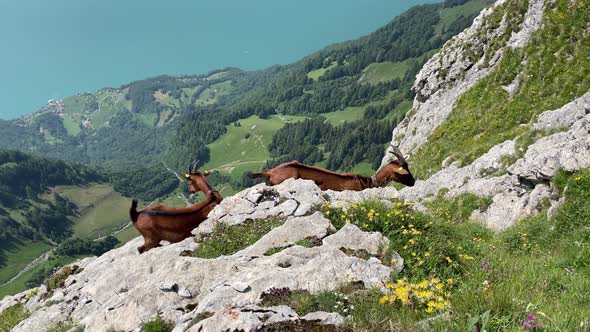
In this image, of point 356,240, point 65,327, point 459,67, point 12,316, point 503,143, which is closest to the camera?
point 356,240

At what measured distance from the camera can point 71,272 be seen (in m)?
15.0

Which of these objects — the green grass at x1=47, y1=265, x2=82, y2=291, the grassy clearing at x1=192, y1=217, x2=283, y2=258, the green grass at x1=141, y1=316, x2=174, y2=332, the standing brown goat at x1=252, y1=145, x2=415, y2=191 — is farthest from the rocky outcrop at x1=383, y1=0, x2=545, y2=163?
the green grass at x1=141, y1=316, x2=174, y2=332

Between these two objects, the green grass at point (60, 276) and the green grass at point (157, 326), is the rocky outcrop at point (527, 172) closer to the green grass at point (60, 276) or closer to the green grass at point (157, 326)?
the green grass at point (157, 326)

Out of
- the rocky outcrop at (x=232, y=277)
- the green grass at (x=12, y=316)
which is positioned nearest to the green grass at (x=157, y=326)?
the rocky outcrop at (x=232, y=277)

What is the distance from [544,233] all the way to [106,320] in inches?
492

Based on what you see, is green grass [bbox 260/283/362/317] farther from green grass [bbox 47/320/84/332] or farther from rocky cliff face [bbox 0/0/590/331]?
green grass [bbox 47/320/84/332]

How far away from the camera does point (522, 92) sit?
30688 mm

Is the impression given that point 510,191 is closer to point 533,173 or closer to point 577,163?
point 533,173

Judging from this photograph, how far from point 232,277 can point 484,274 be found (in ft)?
16.4

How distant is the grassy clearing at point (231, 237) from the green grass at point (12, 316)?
665 centimetres

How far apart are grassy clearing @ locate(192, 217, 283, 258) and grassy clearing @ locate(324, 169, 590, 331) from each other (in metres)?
2.09

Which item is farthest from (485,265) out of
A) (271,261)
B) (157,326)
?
(157,326)

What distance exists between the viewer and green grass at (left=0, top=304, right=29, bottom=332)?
12398 millimetres

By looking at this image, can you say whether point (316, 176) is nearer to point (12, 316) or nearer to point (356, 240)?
point (356, 240)
